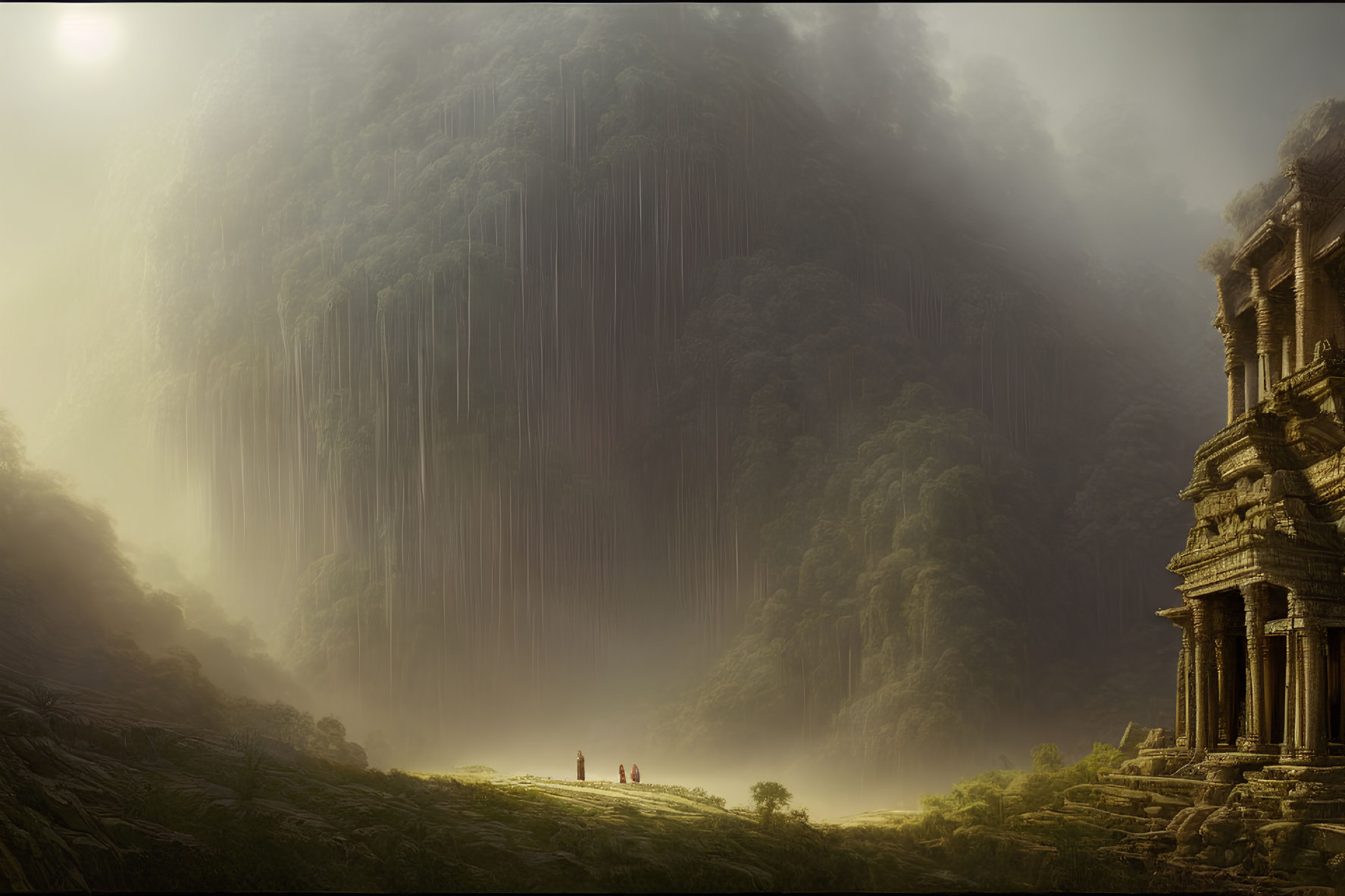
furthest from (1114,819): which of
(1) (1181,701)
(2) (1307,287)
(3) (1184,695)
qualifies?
(2) (1307,287)

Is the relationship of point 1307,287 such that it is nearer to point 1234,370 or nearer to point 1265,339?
point 1265,339

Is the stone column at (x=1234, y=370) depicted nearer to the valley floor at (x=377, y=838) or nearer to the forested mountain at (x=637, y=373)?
the valley floor at (x=377, y=838)

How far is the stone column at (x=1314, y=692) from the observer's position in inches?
781

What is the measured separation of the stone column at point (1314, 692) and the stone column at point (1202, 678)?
402 centimetres

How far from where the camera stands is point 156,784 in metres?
21.1

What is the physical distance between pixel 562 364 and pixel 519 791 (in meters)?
59.4

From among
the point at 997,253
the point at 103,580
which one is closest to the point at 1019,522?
the point at 997,253

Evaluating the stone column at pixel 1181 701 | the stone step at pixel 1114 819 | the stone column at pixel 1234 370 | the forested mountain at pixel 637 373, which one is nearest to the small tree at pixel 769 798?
the stone step at pixel 1114 819

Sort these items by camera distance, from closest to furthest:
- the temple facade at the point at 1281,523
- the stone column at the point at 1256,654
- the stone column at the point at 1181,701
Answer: the temple facade at the point at 1281,523 < the stone column at the point at 1256,654 < the stone column at the point at 1181,701

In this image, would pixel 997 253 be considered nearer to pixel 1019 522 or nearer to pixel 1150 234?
pixel 1150 234

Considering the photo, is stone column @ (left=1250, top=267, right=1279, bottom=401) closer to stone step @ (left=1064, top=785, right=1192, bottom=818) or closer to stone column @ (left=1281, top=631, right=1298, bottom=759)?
stone column @ (left=1281, top=631, right=1298, bottom=759)

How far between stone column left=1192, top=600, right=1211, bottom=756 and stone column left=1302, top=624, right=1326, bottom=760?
13.2 feet

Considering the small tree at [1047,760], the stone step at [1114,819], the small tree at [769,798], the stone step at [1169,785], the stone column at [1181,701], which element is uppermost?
the stone column at [1181,701]

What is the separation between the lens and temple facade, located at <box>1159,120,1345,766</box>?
2089 cm
